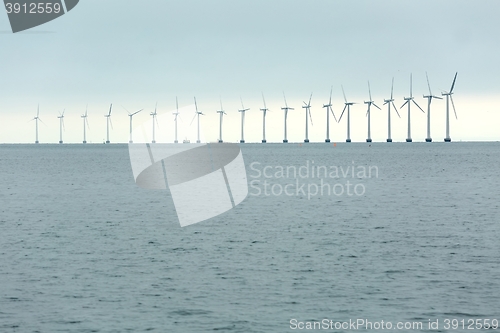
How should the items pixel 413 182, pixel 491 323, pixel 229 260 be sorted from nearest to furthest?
pixel 491 323
pixel 229 260
pixel 413 182

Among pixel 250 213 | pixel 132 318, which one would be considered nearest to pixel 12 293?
pixel 132 318

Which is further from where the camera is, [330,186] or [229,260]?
[330,186]

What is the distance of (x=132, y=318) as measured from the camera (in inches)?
1129

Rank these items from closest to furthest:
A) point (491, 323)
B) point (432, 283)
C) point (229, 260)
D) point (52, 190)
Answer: point (491, 323)
point (432, 283)
point (229, 260)
point (52, 190)

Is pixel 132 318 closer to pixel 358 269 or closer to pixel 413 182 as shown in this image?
pixel 358 269

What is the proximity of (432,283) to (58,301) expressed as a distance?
15.3 m

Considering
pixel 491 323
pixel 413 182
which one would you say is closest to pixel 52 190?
pixel 413 182

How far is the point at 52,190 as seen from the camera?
100375 millimetres

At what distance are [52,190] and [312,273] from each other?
228ft

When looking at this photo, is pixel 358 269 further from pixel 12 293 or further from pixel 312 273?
pixel 12 293

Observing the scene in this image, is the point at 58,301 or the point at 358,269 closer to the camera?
the point at 58,301

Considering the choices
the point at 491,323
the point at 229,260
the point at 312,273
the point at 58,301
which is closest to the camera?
the point at 491,323

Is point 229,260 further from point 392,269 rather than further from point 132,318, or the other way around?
point 132,318

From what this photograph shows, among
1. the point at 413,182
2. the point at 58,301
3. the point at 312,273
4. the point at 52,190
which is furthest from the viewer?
the point at 413,182
